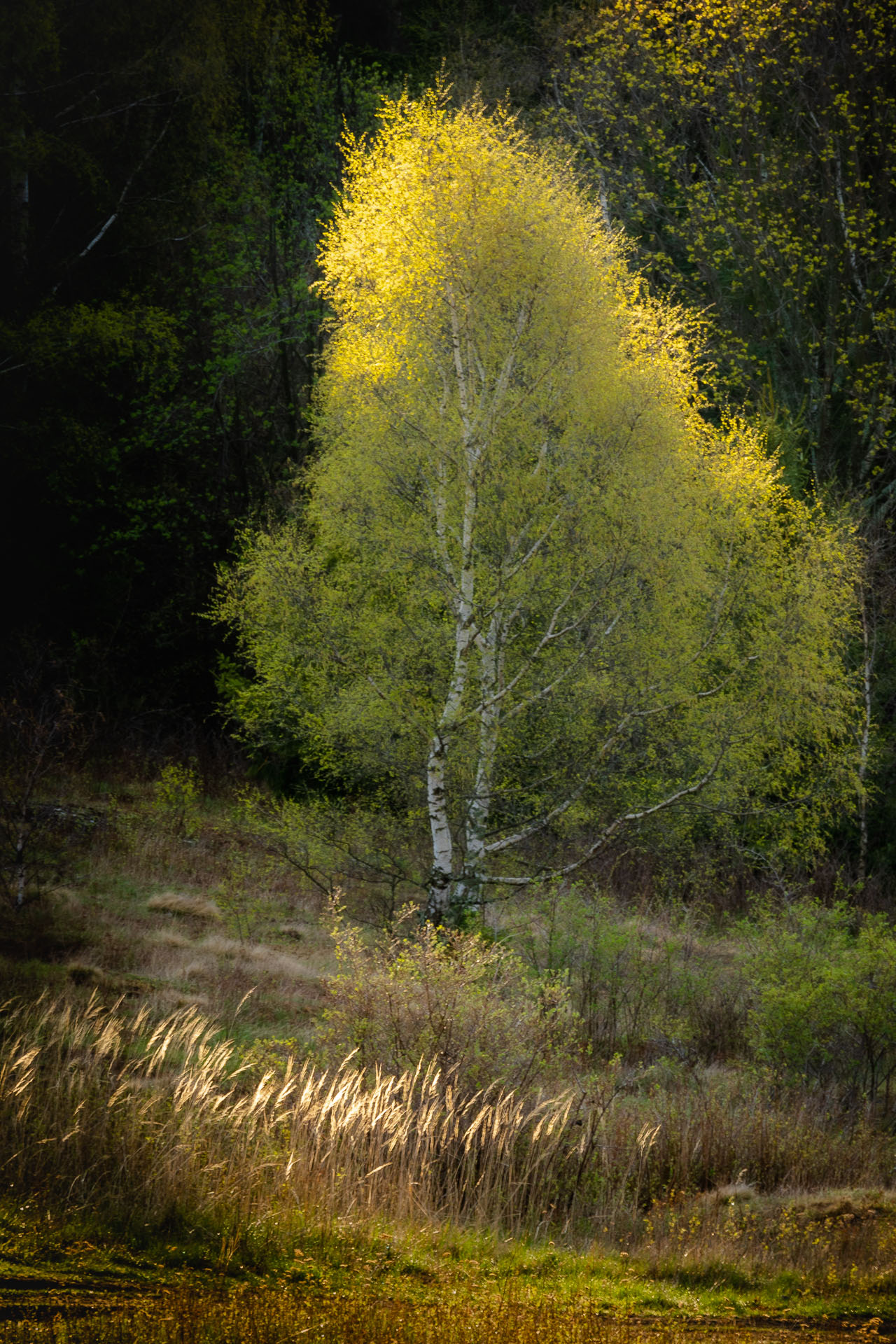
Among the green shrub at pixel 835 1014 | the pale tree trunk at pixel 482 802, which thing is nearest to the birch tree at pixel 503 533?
the pale tree trunk at pixel 482 802

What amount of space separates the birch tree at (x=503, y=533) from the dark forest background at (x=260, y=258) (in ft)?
20.4

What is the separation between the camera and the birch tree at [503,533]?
11.9 meters

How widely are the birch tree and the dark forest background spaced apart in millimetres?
6216

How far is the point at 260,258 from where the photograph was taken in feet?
77.3

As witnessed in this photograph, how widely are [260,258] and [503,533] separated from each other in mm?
13891

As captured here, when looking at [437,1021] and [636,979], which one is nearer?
[437,1021]

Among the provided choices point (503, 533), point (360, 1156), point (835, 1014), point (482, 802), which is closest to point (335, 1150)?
point (360, 1156)

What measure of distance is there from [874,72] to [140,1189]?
74.2ft

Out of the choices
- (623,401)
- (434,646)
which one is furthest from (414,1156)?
(623,401)

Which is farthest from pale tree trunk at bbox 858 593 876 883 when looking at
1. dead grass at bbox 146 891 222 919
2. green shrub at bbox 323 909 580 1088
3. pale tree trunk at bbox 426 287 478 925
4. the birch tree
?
green shrub at bbox 323 909 580 1088

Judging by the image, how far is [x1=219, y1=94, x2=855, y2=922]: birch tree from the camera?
1194 cm

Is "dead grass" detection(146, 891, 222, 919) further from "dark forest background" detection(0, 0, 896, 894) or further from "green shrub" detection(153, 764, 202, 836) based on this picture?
"dark forest background" detection(0, 0, 896, 894)

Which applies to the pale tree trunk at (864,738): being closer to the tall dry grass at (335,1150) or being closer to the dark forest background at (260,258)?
the dark forest background at (260,258)

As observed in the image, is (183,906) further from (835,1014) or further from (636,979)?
(835,1014)
